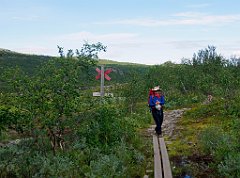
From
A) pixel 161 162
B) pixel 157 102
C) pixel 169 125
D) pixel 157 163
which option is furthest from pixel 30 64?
pixel 157 163

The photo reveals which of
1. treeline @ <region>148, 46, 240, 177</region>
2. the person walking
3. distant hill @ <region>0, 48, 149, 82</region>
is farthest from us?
distant hill @ <region>0, 48, 149, 82</region>

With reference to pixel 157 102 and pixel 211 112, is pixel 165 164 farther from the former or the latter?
pixel 211 112

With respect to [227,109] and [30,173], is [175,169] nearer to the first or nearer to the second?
[30,173]

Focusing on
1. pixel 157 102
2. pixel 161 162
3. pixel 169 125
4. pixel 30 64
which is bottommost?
pixel 169 125

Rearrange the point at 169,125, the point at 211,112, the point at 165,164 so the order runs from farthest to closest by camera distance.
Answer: the point at 211,112
the point at 169,125
the point at 165,164

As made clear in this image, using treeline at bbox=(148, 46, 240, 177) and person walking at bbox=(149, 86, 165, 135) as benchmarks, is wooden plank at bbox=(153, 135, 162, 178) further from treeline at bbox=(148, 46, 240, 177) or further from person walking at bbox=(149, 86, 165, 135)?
person walking at bbox=(149, 86, 165, 135)

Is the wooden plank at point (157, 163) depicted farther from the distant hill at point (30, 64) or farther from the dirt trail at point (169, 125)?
the distant hill at point (30, 64)

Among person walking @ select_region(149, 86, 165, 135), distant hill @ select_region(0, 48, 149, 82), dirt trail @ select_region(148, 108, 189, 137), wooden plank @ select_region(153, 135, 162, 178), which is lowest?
dirt trail @ select_region(148, 108, 189, 137)

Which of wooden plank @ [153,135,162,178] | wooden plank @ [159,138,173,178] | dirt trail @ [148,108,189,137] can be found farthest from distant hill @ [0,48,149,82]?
wooden plank @ [159,138,173,178]

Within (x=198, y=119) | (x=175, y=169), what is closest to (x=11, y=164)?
(x=175, y=169)

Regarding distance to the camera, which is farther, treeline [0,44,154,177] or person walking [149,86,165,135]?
person walking [149,86,165,135]

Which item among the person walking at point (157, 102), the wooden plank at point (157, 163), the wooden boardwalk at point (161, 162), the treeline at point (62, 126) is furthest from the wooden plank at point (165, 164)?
the person walking at point (157, 102)

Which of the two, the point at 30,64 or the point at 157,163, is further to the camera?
the point at 30,64

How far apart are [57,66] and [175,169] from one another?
523 centimetres
